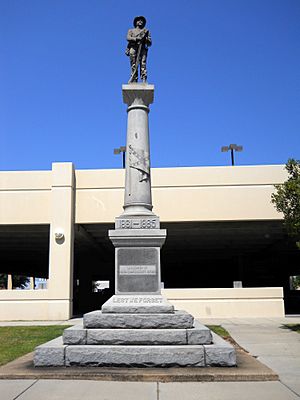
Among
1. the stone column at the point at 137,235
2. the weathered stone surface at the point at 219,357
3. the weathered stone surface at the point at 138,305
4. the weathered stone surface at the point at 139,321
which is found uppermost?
the stone column at the point at 137,235

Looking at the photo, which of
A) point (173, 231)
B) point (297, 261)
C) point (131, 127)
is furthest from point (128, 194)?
point (297, 261)

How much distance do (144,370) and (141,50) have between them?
6952 millimetres

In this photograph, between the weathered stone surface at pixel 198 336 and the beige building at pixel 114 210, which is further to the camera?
the beige building at pixel 114 210

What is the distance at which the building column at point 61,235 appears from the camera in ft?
59.4

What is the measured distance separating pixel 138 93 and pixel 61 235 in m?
10.5

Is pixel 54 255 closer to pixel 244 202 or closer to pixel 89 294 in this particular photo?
pixel 244 202

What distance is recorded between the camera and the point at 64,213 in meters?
18.4

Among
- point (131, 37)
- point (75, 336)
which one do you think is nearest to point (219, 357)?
point (75, 336)

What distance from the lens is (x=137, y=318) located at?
716 centimetres

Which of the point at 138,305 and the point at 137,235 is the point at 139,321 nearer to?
the point at 138,305

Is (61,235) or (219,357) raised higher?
(61,235)

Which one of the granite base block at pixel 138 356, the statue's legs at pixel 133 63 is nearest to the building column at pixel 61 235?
the statue's legs at pixel 133 63

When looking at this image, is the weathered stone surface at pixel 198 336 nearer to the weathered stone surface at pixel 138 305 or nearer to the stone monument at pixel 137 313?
the stone monument at pixel 137 313

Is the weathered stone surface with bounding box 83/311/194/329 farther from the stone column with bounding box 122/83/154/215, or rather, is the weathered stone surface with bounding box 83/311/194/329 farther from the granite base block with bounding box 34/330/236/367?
the stone column with bounding box 122/83/154/215
